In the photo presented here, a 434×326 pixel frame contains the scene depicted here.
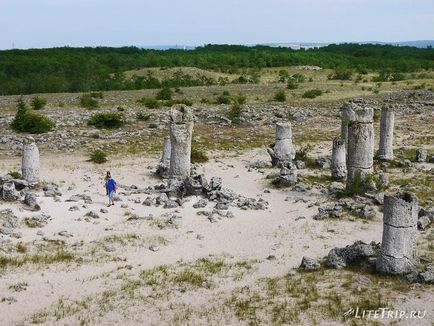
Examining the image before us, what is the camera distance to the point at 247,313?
1099 centimetres

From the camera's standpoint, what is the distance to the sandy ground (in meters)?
12.4

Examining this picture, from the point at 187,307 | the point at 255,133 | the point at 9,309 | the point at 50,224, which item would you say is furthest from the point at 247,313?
the point at 255,133

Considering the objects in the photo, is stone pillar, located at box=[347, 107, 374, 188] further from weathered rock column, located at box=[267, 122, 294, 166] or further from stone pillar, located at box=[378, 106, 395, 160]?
stone pillar, located at box=[378, 106, 395, 160]

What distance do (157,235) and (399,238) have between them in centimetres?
686

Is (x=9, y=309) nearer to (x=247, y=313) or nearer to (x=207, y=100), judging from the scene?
(x=247, y=313)

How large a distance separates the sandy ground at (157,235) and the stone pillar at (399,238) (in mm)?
1215

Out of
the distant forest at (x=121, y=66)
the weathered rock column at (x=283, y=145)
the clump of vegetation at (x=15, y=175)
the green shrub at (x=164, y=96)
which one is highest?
the distant forest at (x=121, y=66)

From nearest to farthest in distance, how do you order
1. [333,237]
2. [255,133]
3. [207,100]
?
[333,237] → [255,133] → [207,100]

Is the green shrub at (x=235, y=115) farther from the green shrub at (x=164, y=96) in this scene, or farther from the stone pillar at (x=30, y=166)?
the stone pillar at (x=30, y=166)

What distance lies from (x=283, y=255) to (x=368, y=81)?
54577 mm

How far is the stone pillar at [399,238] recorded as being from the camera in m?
12.6

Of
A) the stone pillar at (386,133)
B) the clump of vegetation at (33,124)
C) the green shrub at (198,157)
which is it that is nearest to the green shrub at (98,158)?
the green shrub at (198,157)

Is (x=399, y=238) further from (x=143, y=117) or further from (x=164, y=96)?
(x=164, y=96)

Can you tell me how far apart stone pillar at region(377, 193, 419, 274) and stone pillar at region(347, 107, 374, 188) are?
6.88 m
